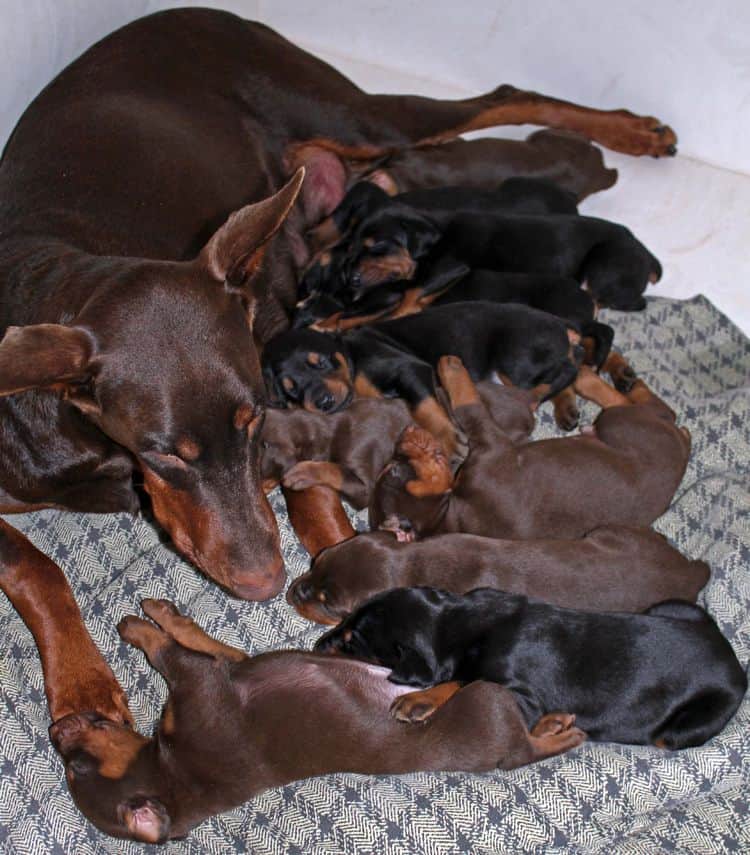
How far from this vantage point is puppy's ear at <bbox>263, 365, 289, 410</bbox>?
383 cm

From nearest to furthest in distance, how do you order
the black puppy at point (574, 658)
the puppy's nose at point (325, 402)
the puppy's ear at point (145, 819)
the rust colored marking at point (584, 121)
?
1. the puppy's ear at point (145, 819)
2. the black puppy at point (574, 658)
3. the puppy's nose at point (325, 402)
4. the rust colored marking at point (584, 121)

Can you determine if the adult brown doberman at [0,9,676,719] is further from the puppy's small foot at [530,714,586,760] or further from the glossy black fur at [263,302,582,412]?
the puppy's small foot at [530,714,586,760]

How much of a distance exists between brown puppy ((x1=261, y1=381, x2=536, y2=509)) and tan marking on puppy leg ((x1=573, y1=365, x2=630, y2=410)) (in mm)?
356

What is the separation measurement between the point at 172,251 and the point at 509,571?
5.26 feet

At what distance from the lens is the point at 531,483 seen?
3.53m

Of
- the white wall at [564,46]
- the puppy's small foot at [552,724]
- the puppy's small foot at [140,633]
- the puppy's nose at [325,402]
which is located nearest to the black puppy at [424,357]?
the puppy's nose at [325,402]

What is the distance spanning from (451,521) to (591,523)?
48 cm

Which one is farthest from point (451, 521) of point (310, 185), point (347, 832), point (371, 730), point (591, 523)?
point (310, 185)

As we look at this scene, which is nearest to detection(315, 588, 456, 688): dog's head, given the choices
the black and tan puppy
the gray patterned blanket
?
the gray patterned blanket

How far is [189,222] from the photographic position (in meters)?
3.78

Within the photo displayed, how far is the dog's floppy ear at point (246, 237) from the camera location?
8.86 feet

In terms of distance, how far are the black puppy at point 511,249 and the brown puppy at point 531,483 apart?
84cm

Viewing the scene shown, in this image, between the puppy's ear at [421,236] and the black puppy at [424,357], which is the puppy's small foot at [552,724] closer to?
the black puppy at [424,357]

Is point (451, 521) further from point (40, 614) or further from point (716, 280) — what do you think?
point (716, 280)
